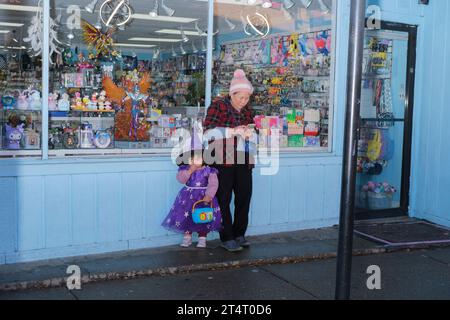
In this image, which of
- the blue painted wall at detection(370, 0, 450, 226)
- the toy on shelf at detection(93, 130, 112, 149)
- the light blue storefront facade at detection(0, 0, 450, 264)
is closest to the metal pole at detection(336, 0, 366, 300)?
the light blue storefront facade at detection(0, 0, 450, 264)

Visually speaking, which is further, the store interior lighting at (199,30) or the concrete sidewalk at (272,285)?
the store interior lighting at (199,30)

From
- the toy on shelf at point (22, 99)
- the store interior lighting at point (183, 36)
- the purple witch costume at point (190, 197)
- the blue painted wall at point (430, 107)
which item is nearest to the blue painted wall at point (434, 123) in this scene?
the blue painted wall at point (430, 107)

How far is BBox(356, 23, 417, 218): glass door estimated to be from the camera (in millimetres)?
7602

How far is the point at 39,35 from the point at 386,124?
4.15m

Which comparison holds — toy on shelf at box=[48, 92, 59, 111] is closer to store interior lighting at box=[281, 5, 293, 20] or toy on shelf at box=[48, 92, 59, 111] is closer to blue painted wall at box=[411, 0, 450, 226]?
store interior lighting at box=[281, 5, 293, 20]

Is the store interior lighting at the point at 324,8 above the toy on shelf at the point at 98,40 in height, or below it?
above

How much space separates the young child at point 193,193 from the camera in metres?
6.00

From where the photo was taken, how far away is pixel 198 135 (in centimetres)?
655

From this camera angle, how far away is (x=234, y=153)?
598 centimetres

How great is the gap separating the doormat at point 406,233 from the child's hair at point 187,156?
2.11 metres

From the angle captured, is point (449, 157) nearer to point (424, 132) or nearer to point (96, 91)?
point (424, 132)

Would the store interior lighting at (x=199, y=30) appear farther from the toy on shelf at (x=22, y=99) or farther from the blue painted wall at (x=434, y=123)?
the blue painted wall at (x=434, y=123)

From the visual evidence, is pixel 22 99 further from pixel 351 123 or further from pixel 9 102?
pixel 351 123
